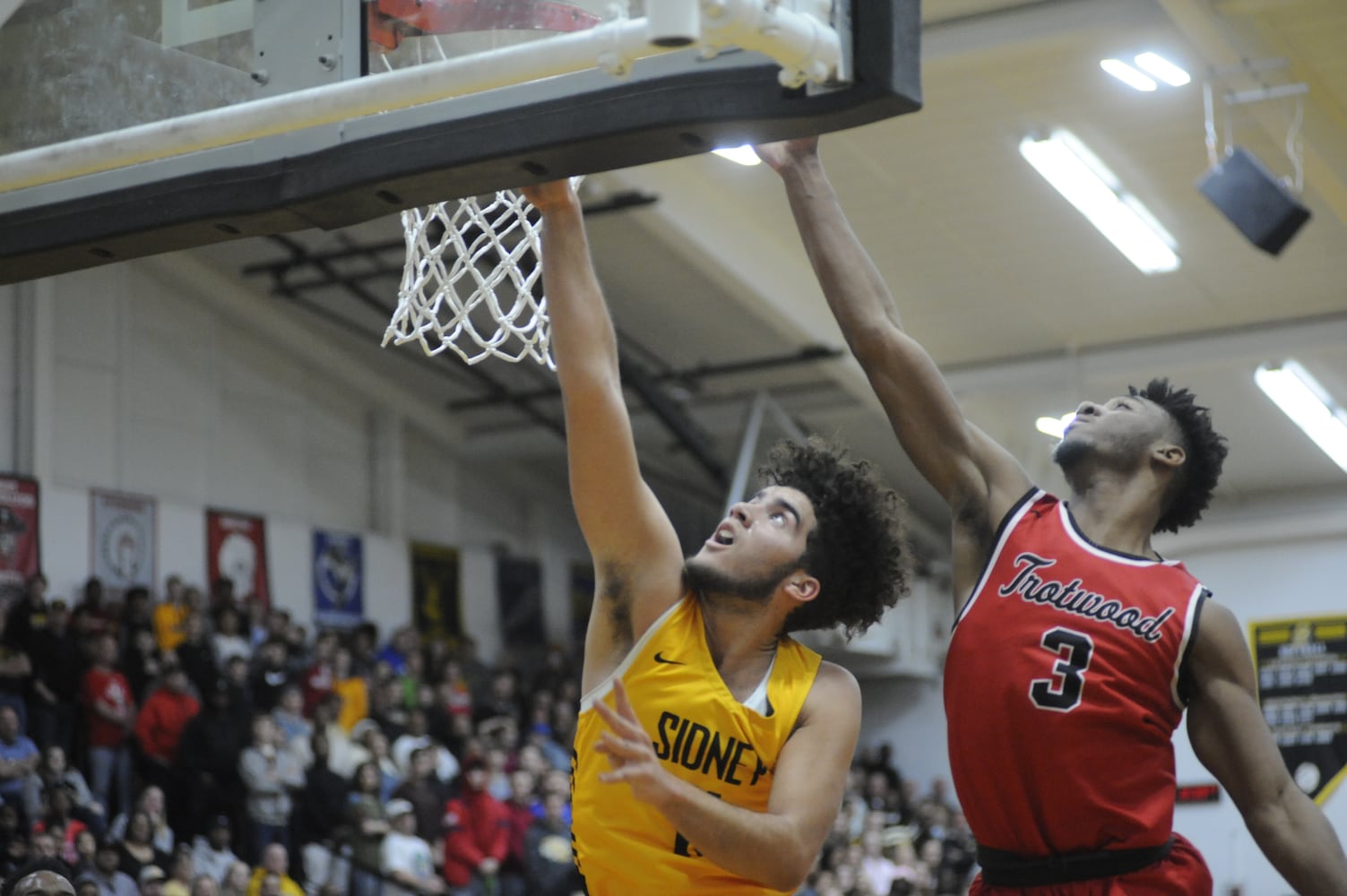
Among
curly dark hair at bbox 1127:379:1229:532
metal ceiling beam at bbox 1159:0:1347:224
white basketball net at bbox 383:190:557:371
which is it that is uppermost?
metal ceiling beam at bbox 1159:0:1347:224

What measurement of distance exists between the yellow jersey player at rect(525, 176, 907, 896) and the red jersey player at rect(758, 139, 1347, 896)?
0.38 meters

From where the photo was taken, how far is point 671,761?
306cm

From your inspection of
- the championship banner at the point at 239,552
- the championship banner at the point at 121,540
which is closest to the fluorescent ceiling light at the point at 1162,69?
the championship banner at the point at 239,552

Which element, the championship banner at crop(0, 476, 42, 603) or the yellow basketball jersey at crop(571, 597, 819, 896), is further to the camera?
the championship banner at crop(0, 476, 42, 603)

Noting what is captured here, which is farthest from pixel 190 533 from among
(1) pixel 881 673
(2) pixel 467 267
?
(2) pixel 467 267

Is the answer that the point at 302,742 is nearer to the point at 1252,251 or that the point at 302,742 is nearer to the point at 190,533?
the point at 190,533

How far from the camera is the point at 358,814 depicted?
12016 millimetres

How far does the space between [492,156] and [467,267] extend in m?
1.10

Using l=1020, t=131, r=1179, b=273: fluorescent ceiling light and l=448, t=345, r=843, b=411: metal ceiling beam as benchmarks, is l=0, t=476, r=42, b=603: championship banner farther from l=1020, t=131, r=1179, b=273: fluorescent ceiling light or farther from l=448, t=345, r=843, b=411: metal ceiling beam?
l=1020, t=131, r=1179, b=273: fluorescent ceiling light

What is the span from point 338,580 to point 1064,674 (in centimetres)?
1437

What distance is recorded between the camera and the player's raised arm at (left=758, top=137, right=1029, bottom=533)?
352cm

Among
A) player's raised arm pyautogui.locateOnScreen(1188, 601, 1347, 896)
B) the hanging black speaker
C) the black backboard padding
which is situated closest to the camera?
the black backboard padding

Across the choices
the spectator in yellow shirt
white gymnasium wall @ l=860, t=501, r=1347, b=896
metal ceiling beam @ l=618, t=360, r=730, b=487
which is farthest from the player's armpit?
white gymnasium wall @ l=860, t=501, r=1347, b=896

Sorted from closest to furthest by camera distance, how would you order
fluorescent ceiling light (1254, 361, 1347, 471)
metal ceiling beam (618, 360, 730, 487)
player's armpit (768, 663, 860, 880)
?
player's armpit (768, 663, 860, 880), fluorescent ceiling light (1254, 361, 1347, 471), metal ceiling beam (618, 360, 730, 487)
